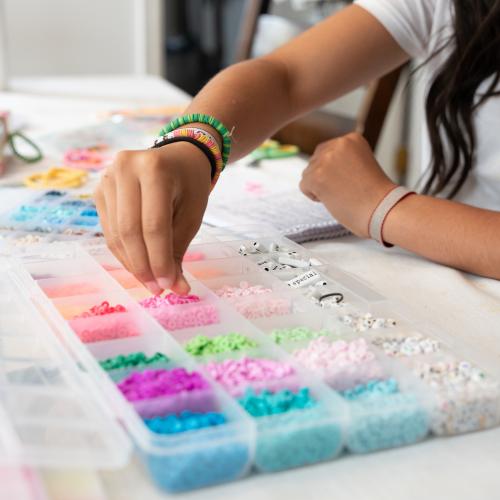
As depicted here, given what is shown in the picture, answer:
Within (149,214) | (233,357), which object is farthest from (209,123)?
(233,357)

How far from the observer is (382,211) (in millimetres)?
824

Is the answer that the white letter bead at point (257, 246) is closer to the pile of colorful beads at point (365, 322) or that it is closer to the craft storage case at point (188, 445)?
the pile of colorful beads at point (365, 322)

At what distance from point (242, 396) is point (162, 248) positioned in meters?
0.16

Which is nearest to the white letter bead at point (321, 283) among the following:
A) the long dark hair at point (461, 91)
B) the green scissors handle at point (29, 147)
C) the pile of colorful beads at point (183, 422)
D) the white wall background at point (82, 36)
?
the pile of colorful beads at point (183, 422)

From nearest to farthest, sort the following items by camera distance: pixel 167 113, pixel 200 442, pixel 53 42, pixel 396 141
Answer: pixel 200 442, pixel 167 113, pixel 53 42, pixel 396 141

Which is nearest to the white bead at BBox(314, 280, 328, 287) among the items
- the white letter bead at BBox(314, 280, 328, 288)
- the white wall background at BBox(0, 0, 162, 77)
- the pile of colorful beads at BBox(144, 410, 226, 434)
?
the white letter bead at BBox(314, 280, 328, 288)

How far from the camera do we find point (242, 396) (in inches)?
19.6

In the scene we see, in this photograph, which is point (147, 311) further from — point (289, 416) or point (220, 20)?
point (220, 20)

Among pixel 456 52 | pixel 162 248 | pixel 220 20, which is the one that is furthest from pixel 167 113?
pixel 220 20

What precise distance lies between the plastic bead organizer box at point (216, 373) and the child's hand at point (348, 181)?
0.51 feet

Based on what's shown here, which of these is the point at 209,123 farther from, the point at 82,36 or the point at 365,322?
the point at 82,36

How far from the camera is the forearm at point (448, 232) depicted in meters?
0.77

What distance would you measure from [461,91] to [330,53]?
164mm

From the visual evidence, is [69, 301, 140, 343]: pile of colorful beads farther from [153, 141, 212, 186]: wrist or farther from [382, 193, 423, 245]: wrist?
[382, 193, 423, 245]: wrist
